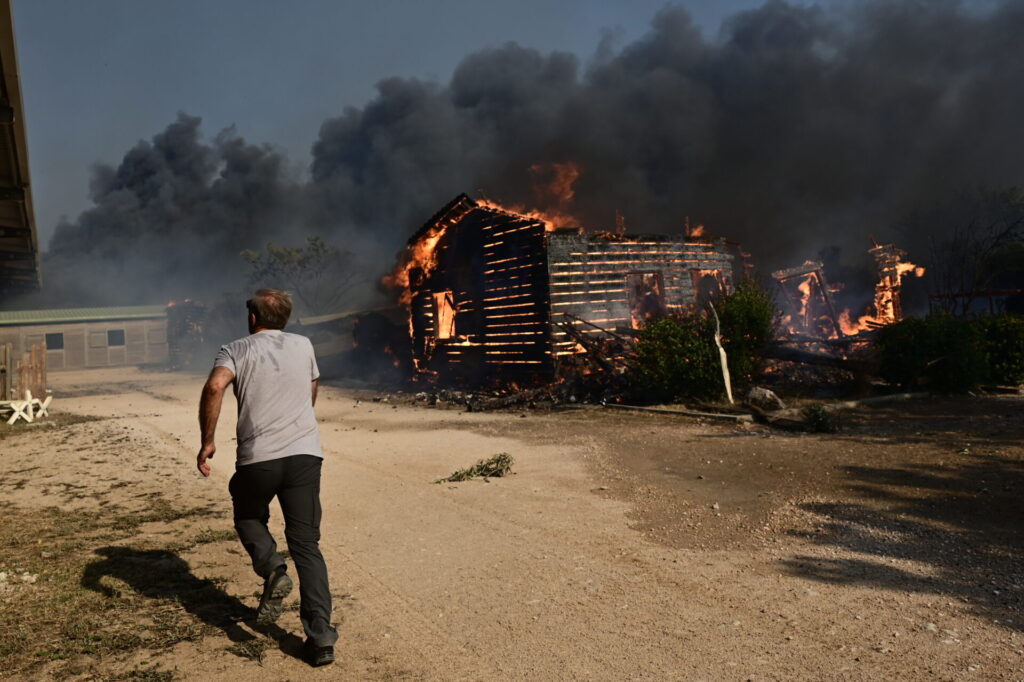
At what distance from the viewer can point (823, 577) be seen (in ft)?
15.8

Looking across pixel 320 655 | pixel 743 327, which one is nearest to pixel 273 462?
pixel 320 655

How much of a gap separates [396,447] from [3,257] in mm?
14739

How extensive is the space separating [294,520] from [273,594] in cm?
49

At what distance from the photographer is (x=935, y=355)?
14.7 meters

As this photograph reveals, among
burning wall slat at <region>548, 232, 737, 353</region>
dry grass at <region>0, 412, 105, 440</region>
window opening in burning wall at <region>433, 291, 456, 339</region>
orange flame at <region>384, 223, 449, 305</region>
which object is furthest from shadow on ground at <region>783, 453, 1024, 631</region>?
orange flame at <region>384, 223, 449, 305</region>

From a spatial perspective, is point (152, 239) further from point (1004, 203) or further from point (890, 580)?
point (890, 580)

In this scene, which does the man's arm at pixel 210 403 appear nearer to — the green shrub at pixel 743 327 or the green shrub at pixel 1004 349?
the green shrub at pixel 743 327

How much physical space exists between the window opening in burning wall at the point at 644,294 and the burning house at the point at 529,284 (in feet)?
0.13

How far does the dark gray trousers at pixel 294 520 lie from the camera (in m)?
3.75

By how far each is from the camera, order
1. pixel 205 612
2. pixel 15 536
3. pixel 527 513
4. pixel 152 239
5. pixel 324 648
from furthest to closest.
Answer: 1. pixel 152 239
2. pixel 527 513
3. pixel 15 536
4. pixel 205 612
5. pixel 324 648

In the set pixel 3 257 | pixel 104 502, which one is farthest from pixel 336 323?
pixel 104 502

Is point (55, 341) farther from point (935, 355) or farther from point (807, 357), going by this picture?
point (935, 355)

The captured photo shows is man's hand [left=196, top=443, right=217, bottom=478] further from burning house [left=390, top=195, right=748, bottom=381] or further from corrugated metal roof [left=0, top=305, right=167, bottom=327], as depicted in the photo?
corrugated metal roof [left=0, top=305, right=167, bottom=327]

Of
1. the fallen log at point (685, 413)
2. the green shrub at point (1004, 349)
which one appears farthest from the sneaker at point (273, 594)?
the green shrub at point (1004, 349)
